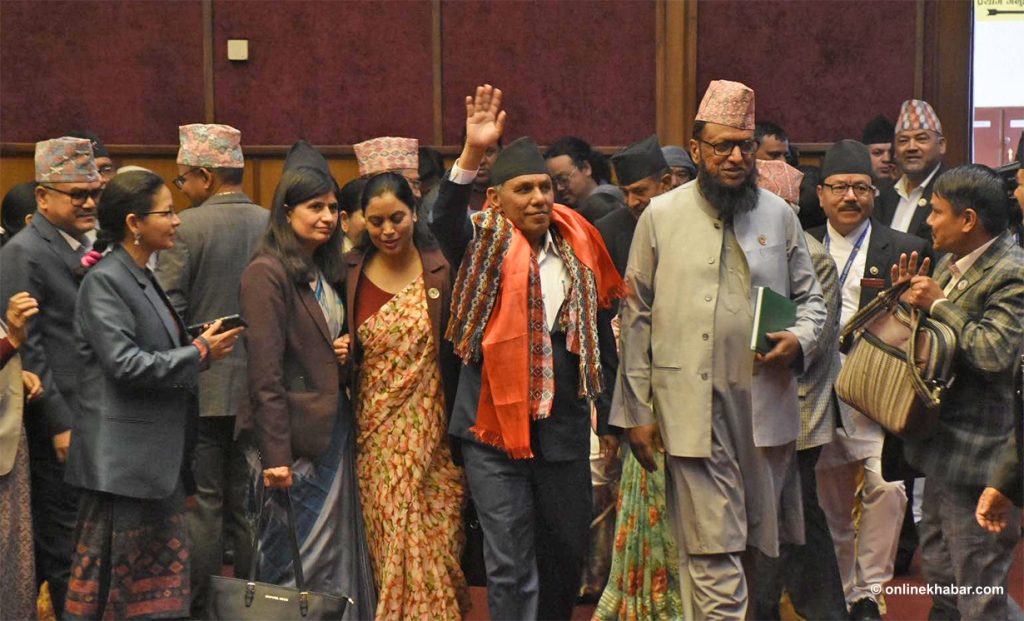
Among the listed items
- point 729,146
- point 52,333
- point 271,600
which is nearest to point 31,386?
point 52,333

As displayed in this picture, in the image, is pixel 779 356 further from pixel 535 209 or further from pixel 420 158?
pixel 420 158

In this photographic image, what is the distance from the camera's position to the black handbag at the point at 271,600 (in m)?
4.18

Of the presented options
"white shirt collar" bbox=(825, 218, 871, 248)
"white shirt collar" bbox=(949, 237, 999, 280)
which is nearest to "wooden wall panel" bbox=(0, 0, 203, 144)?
"white shirt collar" bbox=(825, 218, 871, 248)

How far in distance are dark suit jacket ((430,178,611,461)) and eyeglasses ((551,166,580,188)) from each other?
8.64 ft

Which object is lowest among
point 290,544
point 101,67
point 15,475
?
point 290,544

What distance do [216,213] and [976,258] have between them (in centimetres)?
280

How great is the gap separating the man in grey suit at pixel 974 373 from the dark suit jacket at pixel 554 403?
983 millimetres

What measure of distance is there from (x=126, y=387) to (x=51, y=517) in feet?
2.84

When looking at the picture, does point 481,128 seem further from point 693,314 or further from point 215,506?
point 215,506

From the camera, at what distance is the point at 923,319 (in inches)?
161

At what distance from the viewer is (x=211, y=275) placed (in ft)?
18.0

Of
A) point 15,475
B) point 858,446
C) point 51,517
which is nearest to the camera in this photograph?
point 15,475

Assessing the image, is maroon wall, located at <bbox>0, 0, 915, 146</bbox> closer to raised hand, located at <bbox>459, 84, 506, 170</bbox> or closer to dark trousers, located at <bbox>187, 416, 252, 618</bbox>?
dark trousers, located at <bbox>187, 416, 252, 618</bbox>

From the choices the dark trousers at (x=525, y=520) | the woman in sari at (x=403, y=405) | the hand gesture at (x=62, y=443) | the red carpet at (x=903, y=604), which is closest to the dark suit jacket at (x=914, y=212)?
the red carpet at (x=903, y=604)
